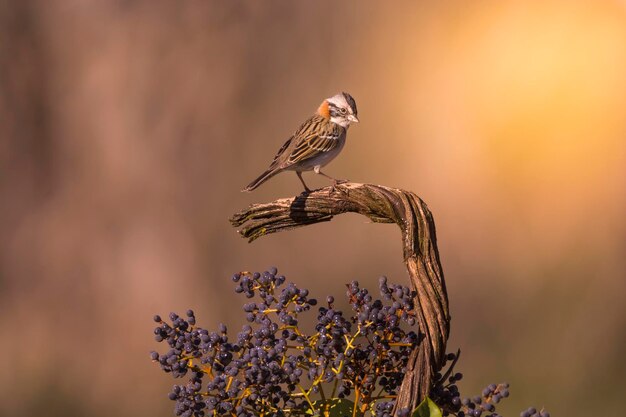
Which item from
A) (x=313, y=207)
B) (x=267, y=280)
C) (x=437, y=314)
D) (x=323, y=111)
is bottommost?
(x=437, y=314)

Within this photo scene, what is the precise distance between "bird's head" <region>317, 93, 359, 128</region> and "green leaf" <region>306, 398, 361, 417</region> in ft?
2.76

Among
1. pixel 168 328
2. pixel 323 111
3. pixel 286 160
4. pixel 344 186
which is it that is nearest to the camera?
pixel 168 328

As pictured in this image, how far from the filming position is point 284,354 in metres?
1.53

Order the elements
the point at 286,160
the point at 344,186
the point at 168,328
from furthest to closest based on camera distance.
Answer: the point at 286,160 < the point at 344,186 < the point at 168,328

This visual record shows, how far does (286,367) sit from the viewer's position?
58.6 inches

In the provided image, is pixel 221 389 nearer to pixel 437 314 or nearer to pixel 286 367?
pixel 286 367

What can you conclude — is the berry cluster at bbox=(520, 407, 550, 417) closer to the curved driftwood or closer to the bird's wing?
the curved driftwood

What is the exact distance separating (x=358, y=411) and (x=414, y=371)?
0.54ft

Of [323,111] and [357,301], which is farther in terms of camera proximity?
[323,111]

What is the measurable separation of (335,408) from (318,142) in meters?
0.80

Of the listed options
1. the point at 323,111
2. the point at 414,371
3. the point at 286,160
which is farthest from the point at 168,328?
the point at 323,111

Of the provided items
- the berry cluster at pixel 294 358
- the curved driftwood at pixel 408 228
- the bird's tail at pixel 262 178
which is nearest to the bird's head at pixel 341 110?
the bird's tail at pixel 262 178

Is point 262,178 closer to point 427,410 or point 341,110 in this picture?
point 341,110

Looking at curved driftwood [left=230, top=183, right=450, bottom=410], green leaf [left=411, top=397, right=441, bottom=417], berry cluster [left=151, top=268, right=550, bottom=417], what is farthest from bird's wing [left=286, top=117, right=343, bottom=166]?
green leaf [left=411, top=397, right=441, bottom=417]
